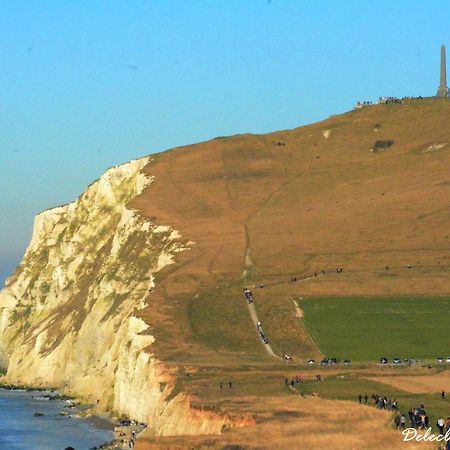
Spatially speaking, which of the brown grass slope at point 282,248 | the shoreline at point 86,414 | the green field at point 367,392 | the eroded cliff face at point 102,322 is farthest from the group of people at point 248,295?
the green field at point 367,392

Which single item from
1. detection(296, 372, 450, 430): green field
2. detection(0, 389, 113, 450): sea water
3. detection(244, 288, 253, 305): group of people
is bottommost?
detection(0, 389, 113, 450): sea water

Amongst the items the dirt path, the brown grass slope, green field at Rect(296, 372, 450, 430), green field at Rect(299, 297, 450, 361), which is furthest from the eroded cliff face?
green field at Rect(299, 297, 450, 361)

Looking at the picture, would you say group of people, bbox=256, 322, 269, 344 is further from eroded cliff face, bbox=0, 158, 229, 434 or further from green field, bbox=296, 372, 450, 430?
green field, bbox=296, 372, 450, 430

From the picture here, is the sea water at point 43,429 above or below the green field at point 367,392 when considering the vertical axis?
below

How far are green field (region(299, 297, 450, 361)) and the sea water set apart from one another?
23.0 metres

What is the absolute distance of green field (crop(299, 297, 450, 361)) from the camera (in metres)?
124

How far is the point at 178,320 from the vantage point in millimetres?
134500

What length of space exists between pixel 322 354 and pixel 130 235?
5841cm

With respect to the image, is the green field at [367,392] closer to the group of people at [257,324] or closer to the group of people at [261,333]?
the group of people at [261,333]

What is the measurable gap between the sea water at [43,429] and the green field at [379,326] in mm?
22992

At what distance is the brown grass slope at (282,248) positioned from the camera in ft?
434

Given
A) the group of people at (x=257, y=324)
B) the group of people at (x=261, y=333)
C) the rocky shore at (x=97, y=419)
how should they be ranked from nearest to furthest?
the rocky shore at (x=97, y=419), the group of people at (x=261, y=333), the group of people at (x=257, y=324)

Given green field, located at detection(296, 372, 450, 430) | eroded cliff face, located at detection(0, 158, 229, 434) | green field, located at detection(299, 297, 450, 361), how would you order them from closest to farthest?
green field, located at detection(296, 372, 450, 430) → eroded cliff face, located at detection(0, 158, 229, 434) → green field, located at detection(299, 297, 450, 361)

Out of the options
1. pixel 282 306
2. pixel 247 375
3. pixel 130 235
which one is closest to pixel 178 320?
pixel 282 306
